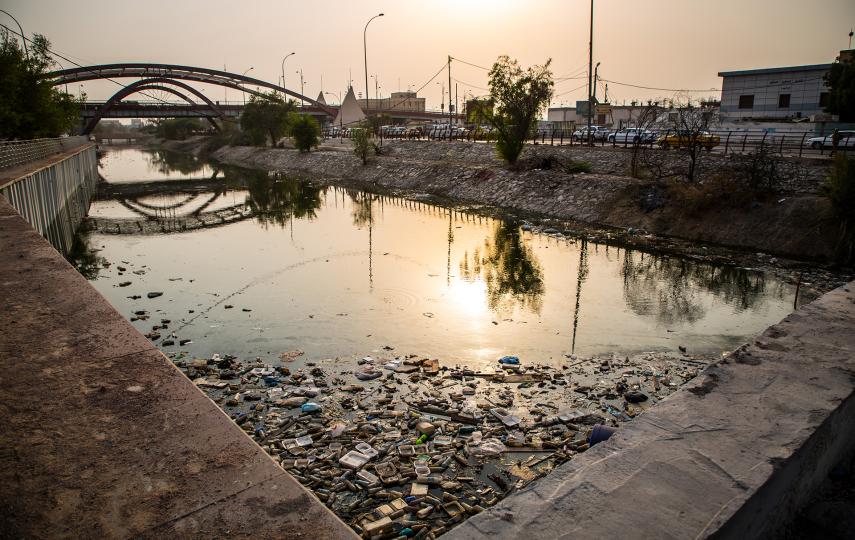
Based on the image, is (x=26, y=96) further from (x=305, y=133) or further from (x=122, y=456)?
(x=122, y=456)

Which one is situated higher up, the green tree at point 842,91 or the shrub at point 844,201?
the green tree at point 842,91

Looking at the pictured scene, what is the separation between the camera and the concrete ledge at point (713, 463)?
2893mm

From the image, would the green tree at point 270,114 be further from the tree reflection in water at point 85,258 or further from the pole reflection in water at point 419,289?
the tree reflection in water at point 85,258

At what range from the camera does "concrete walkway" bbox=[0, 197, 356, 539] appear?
247cm

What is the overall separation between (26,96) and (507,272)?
32.9 m

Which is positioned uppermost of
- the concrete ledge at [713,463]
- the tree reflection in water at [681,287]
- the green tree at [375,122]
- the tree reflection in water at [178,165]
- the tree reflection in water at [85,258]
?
the green tree at [375,122]

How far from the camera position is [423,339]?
8773 millimetres

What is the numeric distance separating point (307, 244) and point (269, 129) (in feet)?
153

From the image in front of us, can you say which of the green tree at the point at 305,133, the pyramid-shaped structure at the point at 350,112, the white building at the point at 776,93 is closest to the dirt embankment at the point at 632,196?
the green tree at the point at 305,133

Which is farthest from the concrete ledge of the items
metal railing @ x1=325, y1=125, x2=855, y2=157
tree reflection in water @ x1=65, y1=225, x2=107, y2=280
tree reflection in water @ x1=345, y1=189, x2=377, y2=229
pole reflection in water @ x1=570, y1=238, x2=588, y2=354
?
tree reflection in water @ x1=345, y1=189, x2=377, y2=229

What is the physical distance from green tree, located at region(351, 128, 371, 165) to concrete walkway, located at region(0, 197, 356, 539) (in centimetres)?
3504

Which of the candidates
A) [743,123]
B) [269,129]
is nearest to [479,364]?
[743,123]

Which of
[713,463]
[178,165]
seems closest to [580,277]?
[713,463]

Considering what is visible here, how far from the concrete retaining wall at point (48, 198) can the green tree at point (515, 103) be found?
19724 mm
